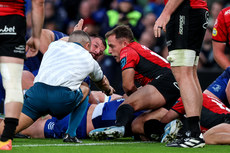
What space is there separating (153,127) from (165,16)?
1409 millimetres

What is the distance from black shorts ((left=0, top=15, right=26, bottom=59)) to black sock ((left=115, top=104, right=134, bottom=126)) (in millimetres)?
1536

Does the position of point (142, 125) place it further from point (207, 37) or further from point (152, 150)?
point (207, 37)

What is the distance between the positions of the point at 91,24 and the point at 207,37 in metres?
2.78

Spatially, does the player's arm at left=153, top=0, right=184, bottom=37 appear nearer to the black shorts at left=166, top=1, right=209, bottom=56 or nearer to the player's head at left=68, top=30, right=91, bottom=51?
the black shorts at left=166, top=1, right=209, bottom=56

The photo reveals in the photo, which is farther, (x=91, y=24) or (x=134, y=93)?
(x=91, y=24)

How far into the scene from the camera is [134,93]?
18.0ft

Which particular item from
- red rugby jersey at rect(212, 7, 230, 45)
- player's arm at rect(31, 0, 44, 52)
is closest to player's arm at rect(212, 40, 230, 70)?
red rugby jersey at rect(212, 7, 230, 45)

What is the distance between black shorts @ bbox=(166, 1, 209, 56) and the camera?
438cm

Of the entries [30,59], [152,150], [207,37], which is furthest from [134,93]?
[207,37]

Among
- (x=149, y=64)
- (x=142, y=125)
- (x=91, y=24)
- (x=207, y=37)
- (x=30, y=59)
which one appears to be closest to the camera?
(x=142, y=125)

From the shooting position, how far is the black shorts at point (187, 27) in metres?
4.38

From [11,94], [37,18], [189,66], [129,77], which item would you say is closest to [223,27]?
[129,77]

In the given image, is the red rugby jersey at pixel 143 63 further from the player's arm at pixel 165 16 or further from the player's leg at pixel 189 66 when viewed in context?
the player's arm at pixel 165 16

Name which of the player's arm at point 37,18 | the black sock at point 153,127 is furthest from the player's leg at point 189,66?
the player's arm at point 37,18
